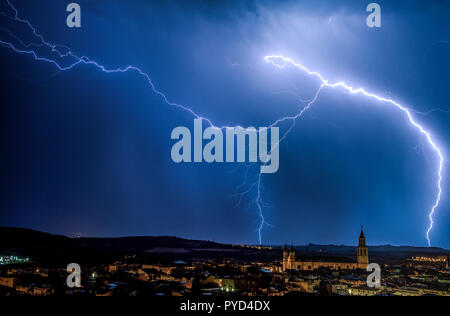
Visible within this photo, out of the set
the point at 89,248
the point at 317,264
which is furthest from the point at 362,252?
the point at 89,248

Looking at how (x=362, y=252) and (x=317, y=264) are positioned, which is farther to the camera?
(x=317, y=264)

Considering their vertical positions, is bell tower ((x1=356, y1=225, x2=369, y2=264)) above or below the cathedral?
above

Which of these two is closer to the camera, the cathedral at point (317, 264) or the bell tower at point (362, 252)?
the bell tower at point (362, 252)

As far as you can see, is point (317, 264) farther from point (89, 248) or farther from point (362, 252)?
point (89, 248)

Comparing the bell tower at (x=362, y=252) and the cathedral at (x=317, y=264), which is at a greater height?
the bell tower at (x=362, y=252)

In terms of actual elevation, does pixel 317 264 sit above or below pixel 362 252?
below

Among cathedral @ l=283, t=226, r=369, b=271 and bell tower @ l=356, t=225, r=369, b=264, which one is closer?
bell tower @ l=356, t=225, r=369, b=264

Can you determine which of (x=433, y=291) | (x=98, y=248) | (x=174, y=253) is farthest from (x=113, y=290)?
(x=174, y=253)

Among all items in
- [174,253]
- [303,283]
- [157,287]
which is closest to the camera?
[157,287]
